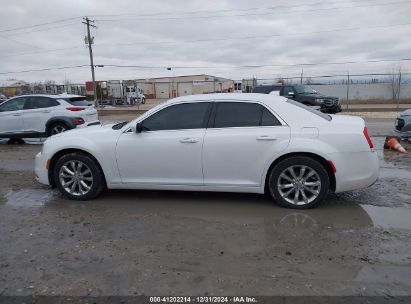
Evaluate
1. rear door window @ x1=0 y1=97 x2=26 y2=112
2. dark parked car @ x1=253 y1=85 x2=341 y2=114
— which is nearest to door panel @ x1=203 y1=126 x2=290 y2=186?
rear door window @ x1=0 y1=97 x2=26 y2=112

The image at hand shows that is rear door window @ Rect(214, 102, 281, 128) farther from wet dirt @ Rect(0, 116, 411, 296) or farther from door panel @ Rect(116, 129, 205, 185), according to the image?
wet dirt @ Rect(0, 116, 411, 296)

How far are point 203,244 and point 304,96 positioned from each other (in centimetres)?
1762

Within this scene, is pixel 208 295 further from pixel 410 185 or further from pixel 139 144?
pixel 410 185

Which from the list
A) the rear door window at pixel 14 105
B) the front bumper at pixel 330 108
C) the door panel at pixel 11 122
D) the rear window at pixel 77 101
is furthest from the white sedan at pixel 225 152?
the front bumper at pixel 330 108

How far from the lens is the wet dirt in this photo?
11.4 feet

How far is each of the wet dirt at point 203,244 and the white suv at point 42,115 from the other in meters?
6.34

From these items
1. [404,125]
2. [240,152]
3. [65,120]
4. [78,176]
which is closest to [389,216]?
[240,152]

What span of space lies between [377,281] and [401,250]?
0.80 meters

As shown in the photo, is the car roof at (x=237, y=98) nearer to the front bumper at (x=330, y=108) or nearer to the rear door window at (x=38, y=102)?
the rear door window at (x=38, y=102)

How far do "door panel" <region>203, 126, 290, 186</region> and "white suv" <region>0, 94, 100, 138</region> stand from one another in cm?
789

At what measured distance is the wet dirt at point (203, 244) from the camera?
136 inches

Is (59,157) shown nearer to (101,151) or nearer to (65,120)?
(101,151)

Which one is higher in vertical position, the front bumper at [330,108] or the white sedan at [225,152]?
the white sedan at [225,152]

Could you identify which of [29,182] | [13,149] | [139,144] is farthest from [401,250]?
[13,149]
